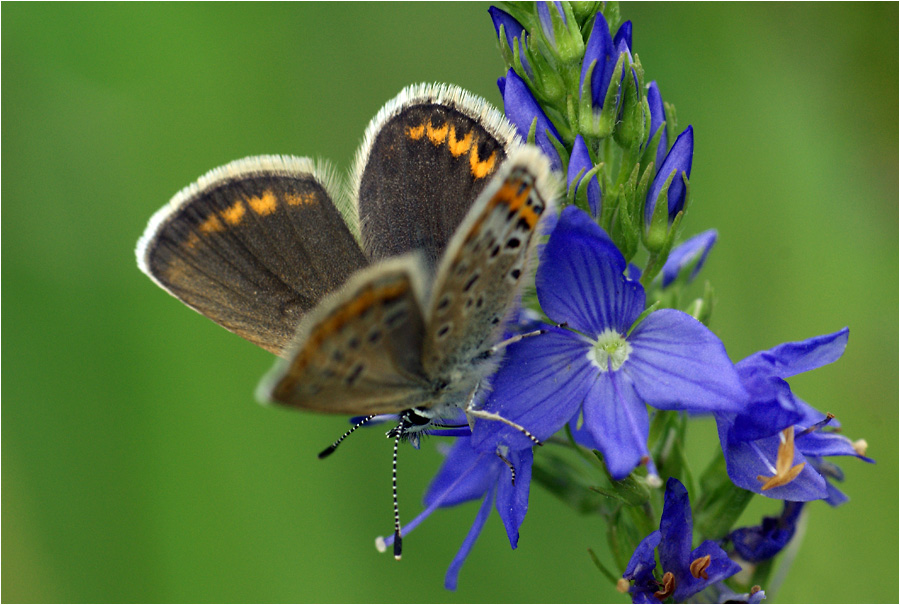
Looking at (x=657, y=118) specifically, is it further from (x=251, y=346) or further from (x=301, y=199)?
(x=251, y=346)

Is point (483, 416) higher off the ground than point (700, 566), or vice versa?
point (483, 416)

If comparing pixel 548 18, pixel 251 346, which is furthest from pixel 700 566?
pixel 251 346

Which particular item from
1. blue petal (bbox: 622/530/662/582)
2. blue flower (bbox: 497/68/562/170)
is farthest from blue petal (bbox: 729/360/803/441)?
blue flower (bbox: 497/68/562/170)

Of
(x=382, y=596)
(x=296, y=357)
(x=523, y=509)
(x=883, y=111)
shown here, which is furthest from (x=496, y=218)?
(x=883, y=111)

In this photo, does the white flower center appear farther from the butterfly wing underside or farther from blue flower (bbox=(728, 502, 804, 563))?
blue flower (bbox=(728, 502, 804, 563))

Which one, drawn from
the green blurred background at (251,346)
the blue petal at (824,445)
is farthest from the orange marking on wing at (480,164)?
the green blurred background at (251,346)
